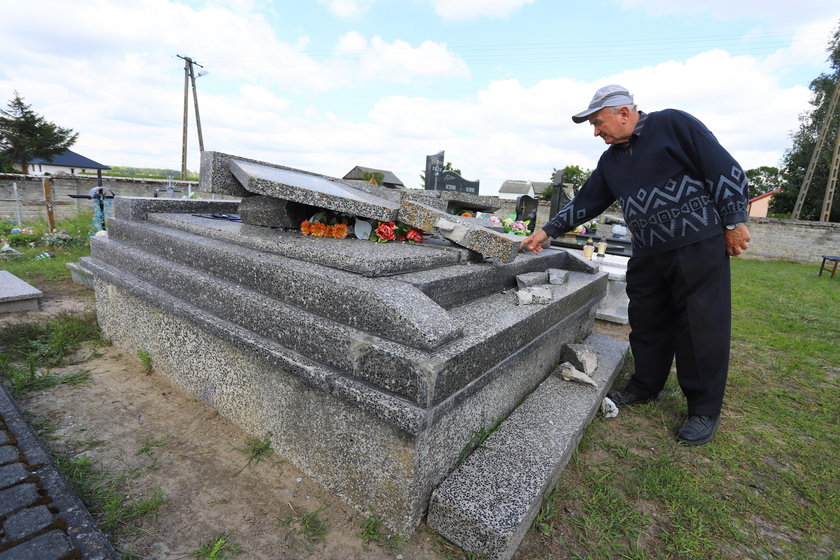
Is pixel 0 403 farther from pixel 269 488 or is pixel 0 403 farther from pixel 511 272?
pixel 511 272

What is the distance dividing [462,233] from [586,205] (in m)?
0.89

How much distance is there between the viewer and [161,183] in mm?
16062

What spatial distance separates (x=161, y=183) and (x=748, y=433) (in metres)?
18.8

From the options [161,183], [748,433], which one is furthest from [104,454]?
[161,183]

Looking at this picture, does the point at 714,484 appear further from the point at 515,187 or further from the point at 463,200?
the point at 515,187

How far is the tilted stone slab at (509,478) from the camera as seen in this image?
1561 millimetres

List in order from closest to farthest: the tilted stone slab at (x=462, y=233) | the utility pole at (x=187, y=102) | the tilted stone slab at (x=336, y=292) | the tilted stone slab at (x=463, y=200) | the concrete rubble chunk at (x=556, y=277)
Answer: the tilted stone slab at (x=336, y=292)
the tilted stone slab at (x=462, y=233)
the concrete rubble chunk at (x=556, y=277)
the tilted stone slab at (x=463, y=200)
the utility pole at (x=187, y=102)

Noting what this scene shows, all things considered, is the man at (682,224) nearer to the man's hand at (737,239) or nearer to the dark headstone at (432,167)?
the man's hand at (737,239)

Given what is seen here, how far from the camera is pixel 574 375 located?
2643 millimetres

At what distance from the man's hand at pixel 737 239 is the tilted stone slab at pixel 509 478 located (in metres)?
1.16

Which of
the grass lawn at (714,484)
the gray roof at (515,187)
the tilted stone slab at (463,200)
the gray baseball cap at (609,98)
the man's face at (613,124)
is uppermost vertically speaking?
the gray roof at (515,187)

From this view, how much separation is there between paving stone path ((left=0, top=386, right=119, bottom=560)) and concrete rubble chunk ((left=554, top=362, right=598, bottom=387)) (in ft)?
7.81

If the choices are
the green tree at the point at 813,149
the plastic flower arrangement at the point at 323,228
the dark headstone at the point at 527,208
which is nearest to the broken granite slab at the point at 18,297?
the plastic flower arrangement at the point at 323,228

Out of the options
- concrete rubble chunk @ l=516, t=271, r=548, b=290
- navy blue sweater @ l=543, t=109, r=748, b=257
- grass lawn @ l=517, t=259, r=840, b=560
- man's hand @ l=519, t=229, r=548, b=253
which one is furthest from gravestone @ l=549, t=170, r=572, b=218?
navy blue sweater @ l=543, t=109, r=748, b=257
